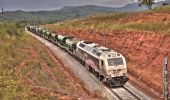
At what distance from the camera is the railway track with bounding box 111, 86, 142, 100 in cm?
3431

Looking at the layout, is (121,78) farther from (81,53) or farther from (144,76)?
(81,53)

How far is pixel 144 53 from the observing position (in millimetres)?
56375

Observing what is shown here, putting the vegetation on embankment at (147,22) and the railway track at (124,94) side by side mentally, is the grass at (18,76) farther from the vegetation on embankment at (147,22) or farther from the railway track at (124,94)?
the vegetation on embankment at (147,22)

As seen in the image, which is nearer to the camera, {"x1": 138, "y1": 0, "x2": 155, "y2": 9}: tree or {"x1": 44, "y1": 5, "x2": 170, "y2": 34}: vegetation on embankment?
{"x1": 44, "y1": 5, "x2": 170, "y2": 34}: vegetation on embankment

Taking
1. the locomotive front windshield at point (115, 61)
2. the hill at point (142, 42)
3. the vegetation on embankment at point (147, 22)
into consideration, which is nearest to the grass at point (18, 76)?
the locomotive front windshield at point (115, 61)

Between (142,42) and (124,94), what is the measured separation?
27.1 m

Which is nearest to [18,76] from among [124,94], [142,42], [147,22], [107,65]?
[124,94]

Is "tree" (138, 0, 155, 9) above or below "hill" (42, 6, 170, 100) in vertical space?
above

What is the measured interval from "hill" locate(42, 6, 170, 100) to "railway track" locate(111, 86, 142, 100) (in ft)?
6.78

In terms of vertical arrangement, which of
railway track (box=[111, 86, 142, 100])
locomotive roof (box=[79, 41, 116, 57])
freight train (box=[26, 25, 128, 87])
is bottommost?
railway track (box=[111, 86, 142, 100])

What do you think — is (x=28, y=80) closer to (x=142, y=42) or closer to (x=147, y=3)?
(x=142, y=42)

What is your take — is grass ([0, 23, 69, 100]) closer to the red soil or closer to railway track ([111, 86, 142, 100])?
railway track ([111, 86, 142, 100])

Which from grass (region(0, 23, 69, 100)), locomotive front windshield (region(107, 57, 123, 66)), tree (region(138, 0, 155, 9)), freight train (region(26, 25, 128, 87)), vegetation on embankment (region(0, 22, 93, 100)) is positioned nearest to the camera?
grass (region(0, 23, 69, 100))

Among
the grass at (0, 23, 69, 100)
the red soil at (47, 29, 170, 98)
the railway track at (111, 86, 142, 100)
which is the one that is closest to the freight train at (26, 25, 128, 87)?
the railway track at (111, 86, 142, 100)
